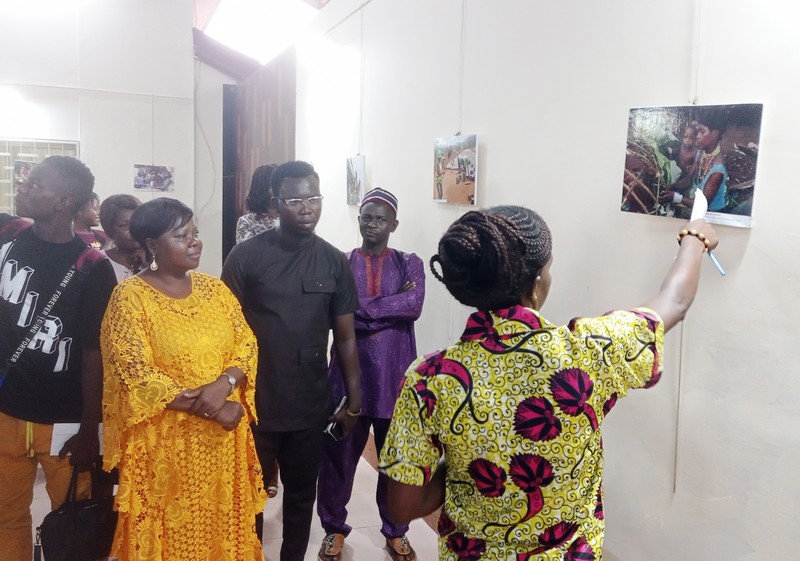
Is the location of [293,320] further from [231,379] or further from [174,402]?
[174,402]

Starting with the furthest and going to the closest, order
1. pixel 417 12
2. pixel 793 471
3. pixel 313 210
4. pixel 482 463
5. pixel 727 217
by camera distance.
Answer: pixel 417 12 < pixel 313 210 < pixel 727 217 < pixel 793 471 < pixel 482 463

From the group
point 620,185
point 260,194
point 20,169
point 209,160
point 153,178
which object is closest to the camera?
point 620,185

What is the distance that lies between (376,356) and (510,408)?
1742 millimetres

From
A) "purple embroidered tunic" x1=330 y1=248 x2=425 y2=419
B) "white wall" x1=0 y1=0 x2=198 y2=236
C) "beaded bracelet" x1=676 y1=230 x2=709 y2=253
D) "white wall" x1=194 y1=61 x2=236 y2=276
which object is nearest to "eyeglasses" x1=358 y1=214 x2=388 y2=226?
"purple embroidered tunic" x1=330 y1=248 x2=425 y2=419

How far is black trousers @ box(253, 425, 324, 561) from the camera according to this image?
96.7 inches

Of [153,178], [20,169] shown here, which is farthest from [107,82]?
[20,169]

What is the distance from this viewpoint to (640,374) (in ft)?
4.28

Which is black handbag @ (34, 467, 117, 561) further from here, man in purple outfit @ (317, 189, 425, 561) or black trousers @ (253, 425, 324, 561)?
man in purple outfit @ (317, 189, 425, 561)

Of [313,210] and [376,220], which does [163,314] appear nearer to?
[313,210]

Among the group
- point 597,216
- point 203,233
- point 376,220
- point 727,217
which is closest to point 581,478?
point 727,217

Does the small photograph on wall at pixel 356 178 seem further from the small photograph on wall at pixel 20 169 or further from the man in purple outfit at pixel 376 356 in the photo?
the small photograph on wall at pixel 20 169

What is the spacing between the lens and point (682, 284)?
1551 mm

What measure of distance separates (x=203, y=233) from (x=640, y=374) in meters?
6.83

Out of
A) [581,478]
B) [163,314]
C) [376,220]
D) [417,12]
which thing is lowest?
[581,478]
